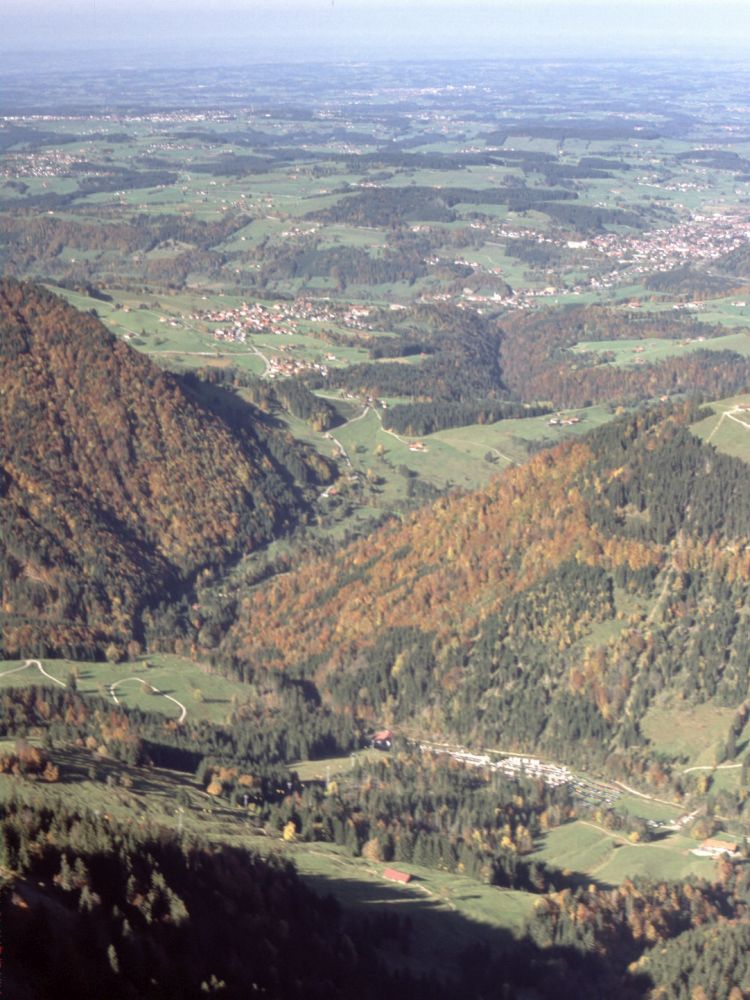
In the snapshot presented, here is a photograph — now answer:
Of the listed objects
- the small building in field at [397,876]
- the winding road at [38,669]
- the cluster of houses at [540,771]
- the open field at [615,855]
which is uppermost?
the small building in field at [397,876]

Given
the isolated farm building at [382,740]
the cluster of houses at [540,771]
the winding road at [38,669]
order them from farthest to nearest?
the winding road at [38,669], the isolated farm building at [382,740], the cluster of houses at [540,771]

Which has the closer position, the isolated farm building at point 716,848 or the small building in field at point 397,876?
the small building in field at point 397,876

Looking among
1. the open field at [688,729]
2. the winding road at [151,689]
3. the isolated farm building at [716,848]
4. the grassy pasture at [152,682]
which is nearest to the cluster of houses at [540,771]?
the open field at [688,729]

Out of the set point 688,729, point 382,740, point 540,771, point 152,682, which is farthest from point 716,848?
point 152,682

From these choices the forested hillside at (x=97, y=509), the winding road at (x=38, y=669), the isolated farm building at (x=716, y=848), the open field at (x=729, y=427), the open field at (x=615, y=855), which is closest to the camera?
the open field at (x=615, y=855)

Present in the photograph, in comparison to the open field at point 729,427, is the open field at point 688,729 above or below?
below

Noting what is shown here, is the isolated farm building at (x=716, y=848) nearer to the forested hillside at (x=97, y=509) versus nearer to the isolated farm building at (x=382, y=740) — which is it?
the isolated farm building at (x=382, y=740)

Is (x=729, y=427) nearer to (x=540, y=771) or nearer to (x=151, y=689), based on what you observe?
(x=540, y=771)
